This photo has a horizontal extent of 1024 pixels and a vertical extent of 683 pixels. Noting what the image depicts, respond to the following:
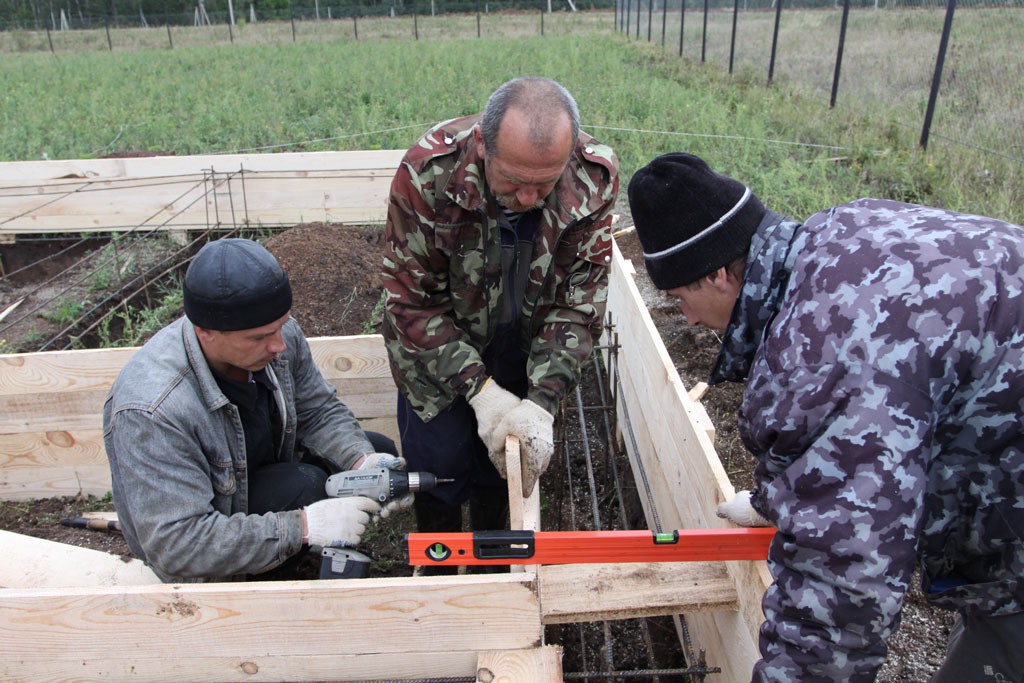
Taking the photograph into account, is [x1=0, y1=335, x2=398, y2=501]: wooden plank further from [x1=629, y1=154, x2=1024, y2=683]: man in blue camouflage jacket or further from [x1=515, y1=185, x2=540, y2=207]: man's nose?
[x1=629, y1=154, x2=1024, y2=683]: man in blue camouflage jacket

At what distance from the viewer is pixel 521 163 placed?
2.34 meters

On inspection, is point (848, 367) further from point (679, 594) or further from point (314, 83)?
point (314, 83)

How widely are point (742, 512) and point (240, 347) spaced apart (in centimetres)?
157

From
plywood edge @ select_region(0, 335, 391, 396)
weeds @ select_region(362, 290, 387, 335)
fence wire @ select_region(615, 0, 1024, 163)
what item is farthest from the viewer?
fence wire @ select_region(615, 0, 1024, 163)

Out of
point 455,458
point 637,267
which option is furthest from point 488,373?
point 637,267

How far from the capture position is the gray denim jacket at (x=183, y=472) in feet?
7.16

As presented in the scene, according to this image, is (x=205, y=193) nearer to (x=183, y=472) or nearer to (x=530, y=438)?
(x=183, y=472)

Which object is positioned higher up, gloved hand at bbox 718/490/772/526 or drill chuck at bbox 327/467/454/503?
gloved hand at bbox 718/490/772/526

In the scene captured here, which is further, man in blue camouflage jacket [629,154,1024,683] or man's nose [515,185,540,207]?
man's nose [515,185,540,207]

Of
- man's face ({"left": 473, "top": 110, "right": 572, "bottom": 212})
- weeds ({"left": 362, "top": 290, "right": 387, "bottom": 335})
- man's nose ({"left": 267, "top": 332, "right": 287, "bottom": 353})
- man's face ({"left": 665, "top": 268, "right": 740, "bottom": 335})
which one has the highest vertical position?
man's face ({"left": 473, "top": 110, "right": 572, "bottom": 212})

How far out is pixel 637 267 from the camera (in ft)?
21.5

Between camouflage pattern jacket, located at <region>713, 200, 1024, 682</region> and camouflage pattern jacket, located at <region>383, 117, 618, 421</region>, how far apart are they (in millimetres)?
1223

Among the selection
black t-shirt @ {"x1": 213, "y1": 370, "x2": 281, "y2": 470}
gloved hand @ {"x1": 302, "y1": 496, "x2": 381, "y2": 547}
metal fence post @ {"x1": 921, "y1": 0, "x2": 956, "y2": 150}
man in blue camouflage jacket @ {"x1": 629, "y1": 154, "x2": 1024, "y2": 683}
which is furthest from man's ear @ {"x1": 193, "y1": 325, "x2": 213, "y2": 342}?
metal fence post @ {"x1": 921, "y1": 0, "x2": 956, "y2": 150}

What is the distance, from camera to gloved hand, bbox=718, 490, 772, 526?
80.5 inches
